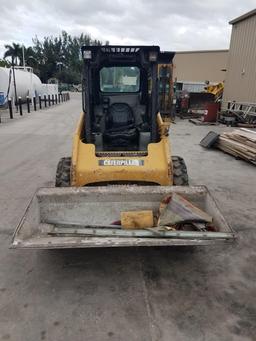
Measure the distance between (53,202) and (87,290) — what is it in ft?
3.98

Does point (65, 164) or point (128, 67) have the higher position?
point (128, 67)

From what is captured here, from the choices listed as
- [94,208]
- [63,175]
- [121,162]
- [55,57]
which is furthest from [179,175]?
[55,57]

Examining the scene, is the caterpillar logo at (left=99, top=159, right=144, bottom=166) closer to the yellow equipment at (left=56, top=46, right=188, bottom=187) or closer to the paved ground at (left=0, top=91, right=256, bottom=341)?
the yellow equipment at (left=56, top=46, right=188, bottom=187)

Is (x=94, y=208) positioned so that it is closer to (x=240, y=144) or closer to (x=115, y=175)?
(x=115, y=175)

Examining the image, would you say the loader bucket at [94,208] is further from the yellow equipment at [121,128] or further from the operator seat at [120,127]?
the operator seat at [120,127]

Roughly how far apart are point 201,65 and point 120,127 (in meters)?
32.0

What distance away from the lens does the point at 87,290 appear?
321 centimetres

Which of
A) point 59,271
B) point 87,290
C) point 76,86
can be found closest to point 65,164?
point 59,271

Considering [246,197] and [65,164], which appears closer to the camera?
[65,164]

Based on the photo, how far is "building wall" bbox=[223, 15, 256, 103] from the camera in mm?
16109

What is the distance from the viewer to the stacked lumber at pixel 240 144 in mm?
8358

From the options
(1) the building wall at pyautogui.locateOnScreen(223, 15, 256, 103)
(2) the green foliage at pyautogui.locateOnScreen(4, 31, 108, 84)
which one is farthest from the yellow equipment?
(2) the green foliage at pyautogui.locateOnScreen(4, 31, 108, 84)

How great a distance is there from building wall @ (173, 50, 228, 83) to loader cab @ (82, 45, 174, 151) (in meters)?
27.1

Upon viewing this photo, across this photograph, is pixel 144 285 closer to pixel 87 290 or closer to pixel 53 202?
pixel 87 290
